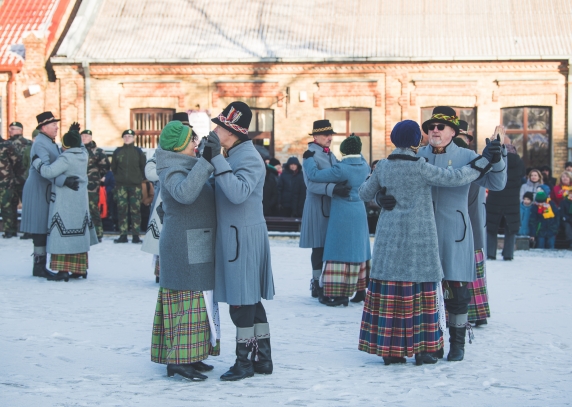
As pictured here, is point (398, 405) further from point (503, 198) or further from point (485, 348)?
point (503, 198)

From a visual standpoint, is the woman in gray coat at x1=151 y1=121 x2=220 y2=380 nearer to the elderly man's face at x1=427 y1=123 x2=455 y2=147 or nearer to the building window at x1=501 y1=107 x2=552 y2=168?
the elderly man's face at x1=427 y1=123 x2=455 y2=147

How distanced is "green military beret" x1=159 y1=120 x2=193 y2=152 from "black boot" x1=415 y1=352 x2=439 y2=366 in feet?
7.47

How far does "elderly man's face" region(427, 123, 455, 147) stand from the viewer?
664 centimetres

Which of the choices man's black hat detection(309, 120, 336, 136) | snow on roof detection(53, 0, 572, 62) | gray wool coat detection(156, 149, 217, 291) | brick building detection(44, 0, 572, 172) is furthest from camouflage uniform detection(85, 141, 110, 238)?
gray wool coat detection(156, 149, 217, 291)

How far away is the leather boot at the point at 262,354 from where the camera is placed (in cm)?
593

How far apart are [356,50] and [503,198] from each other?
33.5ft

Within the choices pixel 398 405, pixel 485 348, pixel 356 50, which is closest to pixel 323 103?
pixel 356 50

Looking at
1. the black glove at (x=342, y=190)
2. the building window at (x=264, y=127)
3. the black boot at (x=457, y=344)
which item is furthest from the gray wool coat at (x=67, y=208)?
the building window at (x=264, y=127)

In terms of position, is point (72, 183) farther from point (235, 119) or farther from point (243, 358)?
point (243, 358)

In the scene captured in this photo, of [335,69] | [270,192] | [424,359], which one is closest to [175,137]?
[424,359]

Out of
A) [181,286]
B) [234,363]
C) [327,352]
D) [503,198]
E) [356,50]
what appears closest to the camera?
[181,286]

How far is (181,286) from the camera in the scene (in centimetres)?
568

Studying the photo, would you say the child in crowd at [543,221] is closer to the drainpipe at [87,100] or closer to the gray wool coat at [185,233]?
the gray wool coat at [185,233]

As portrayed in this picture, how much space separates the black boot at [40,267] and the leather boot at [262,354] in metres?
5.48
